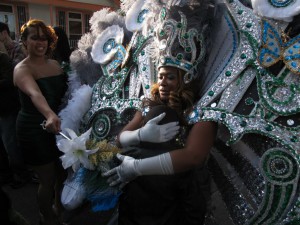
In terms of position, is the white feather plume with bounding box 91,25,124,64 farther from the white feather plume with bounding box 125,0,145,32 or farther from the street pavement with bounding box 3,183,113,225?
the street pavement with bounding box 3,183,113,225

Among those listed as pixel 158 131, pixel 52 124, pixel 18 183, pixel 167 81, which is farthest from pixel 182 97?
pixel 18 183

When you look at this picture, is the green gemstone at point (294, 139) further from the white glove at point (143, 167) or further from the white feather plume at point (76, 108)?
the white feather plume at point (76, 108)

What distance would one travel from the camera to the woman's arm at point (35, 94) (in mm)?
1917

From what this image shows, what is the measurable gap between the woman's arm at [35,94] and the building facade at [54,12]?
9.00m

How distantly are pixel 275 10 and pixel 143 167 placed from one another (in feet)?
3.05

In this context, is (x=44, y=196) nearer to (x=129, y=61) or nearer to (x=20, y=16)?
(x=129, y=61)

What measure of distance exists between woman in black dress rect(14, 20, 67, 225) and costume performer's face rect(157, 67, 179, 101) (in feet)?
2.99

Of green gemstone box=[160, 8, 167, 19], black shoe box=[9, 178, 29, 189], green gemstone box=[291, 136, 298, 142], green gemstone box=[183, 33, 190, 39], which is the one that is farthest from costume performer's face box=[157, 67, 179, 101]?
black shoe box=[9, 178, 29, 189]

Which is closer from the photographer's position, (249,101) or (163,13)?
(249,101)

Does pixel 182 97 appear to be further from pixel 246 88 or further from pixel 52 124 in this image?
pixel 52 124

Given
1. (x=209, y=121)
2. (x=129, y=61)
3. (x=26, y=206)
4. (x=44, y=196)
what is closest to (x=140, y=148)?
(x=209, y=121)

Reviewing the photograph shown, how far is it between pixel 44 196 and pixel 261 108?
1.67m

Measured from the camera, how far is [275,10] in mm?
1454

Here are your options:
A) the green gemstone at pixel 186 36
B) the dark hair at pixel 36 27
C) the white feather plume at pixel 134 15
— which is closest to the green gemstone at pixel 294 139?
the green gemstone at pixel 186 36
